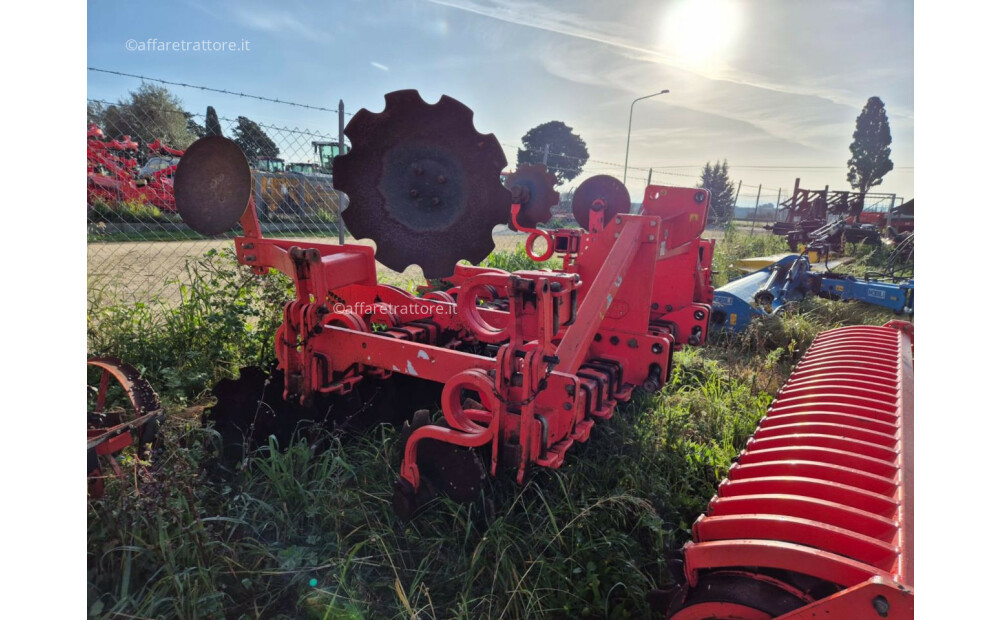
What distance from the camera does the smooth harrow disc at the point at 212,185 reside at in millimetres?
2707

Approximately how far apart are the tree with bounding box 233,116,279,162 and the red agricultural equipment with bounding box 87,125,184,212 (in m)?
0.62

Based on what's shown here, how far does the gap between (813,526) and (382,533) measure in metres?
1.78

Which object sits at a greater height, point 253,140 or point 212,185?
point 253,140

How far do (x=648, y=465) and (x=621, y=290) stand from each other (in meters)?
1.10

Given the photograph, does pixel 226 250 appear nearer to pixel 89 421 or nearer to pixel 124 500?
pixel 89 421

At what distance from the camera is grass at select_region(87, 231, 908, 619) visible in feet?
6.97

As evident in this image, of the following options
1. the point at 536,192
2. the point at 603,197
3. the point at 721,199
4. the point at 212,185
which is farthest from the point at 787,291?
the point at 721,199

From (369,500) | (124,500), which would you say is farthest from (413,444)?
(124,500)

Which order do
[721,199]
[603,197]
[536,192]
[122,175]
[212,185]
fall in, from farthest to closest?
[721,199] < [536,192] < [603,197] < [122,175] < [212,185]

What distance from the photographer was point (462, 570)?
2330mm

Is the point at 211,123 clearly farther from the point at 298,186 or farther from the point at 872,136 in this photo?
the point at 872,136

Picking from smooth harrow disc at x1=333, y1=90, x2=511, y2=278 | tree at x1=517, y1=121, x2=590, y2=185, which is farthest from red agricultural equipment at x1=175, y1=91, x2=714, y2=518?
tree at x1=517, y1=121, x2=590, y2=185

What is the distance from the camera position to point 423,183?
2404mm

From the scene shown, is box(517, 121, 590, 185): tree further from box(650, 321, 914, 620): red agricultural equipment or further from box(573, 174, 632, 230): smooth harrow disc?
box(650, 321, 914, 620): red agricultural equipment
